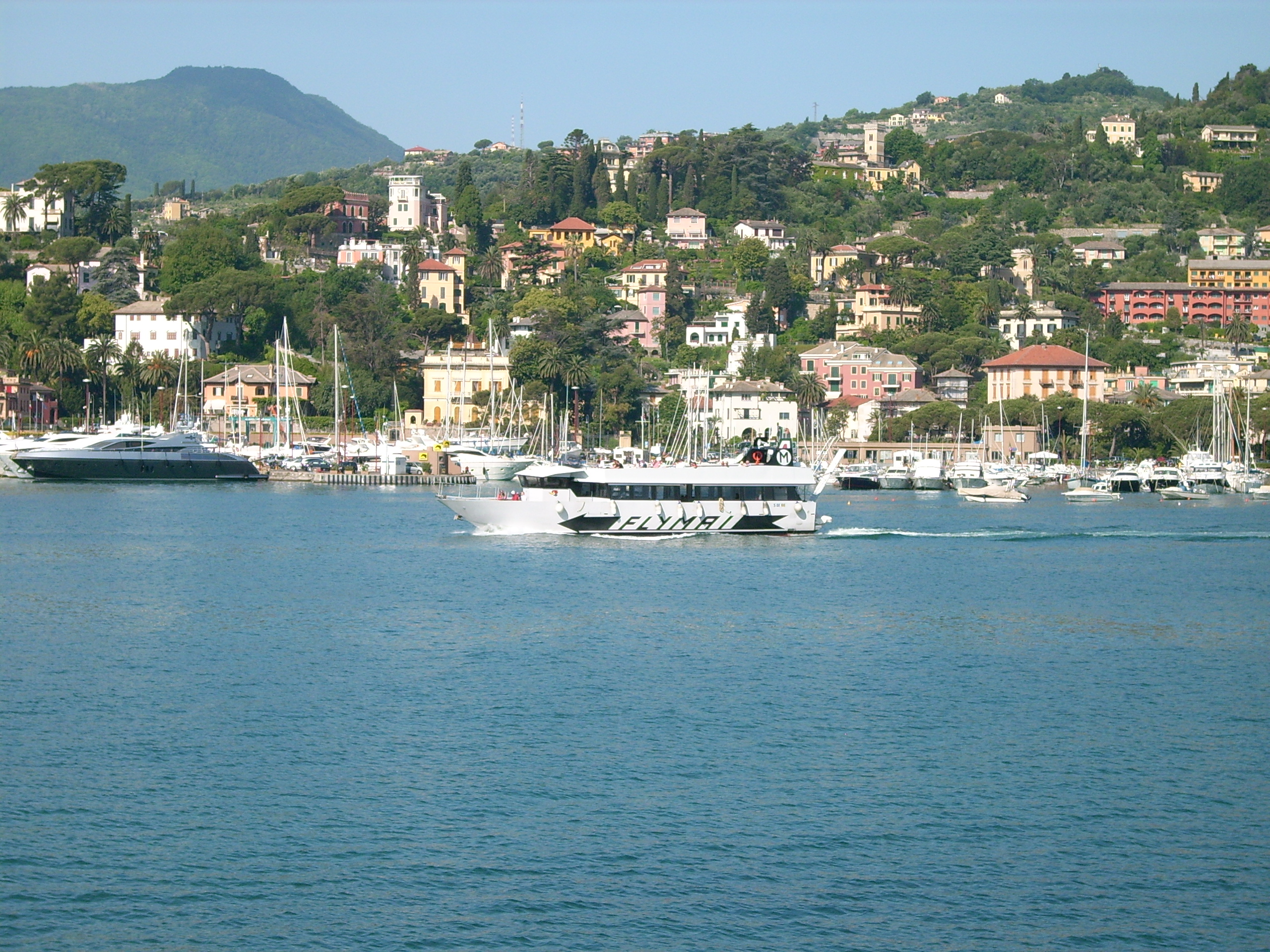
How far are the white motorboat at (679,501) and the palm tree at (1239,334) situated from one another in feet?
332

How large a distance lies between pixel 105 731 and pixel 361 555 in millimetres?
26014

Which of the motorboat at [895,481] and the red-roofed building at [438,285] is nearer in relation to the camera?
the motorboat at [895,481]

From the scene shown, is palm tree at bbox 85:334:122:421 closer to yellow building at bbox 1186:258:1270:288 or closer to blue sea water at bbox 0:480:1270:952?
blue sea water at bbox 0:480:1270:952

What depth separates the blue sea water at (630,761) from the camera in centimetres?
1752

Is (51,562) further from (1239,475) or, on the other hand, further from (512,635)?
(1239,475)

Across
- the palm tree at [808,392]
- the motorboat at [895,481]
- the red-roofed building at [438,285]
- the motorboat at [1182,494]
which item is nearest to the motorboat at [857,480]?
the motorboat at [895,481]

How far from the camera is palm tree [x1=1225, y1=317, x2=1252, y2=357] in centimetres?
14325

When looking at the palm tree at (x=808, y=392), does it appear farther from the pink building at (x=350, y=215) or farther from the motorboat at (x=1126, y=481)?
the pink building at (x=350, y=215)

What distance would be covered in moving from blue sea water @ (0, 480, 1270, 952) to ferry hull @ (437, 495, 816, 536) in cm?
744

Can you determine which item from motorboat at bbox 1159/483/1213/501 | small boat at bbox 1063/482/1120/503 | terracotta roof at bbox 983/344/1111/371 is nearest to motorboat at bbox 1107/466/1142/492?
small boat at bbox 1063/482/1120/503

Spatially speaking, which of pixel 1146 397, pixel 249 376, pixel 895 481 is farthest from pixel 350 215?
pixel 1146 397

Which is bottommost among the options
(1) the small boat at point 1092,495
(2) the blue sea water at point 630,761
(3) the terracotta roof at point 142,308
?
(2) the blue sea water at point 630,761

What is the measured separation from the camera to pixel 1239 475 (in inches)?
3600

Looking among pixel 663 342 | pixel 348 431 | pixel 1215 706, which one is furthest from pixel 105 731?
pixel 663 342
